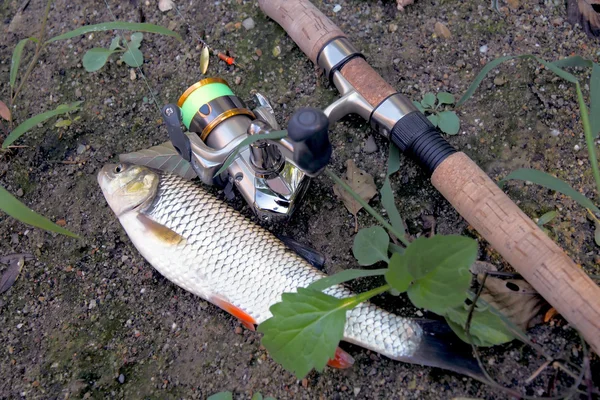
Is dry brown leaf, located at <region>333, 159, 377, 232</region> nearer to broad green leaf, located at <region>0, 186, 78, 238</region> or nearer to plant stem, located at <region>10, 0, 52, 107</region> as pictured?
broad green leaf, located at <region>0, 186, 78, 238</region>

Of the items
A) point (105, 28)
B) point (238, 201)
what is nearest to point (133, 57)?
point (105, 28)

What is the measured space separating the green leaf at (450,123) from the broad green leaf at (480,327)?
2.89 feet

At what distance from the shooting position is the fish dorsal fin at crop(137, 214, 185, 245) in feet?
6.94

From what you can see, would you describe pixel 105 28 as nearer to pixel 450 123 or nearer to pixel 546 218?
pixel 450 123

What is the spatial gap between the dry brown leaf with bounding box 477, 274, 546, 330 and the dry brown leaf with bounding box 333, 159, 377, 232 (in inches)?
25.2

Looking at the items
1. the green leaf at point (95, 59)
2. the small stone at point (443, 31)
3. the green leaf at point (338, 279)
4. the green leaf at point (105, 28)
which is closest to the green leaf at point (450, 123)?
the small stone at point (443, 31)

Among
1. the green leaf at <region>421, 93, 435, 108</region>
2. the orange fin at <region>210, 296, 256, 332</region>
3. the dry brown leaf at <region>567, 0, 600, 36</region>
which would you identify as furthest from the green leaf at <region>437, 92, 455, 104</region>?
the orange fin at <region>210, 296, 256, 332</region>

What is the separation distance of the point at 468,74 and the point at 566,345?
1287 mm

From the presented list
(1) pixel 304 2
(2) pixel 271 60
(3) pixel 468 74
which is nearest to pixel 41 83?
(2) pixel 271 60

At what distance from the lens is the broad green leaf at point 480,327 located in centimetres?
176

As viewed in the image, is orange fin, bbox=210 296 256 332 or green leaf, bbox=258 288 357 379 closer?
green leaf, bbox=258 288 357 379

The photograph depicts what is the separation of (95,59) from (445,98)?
1793mm

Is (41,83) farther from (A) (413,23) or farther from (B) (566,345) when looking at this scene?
(B) (566,345)

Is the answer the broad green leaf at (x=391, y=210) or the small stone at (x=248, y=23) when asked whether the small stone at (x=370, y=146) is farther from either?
the small stone at (x=248, y=23)
